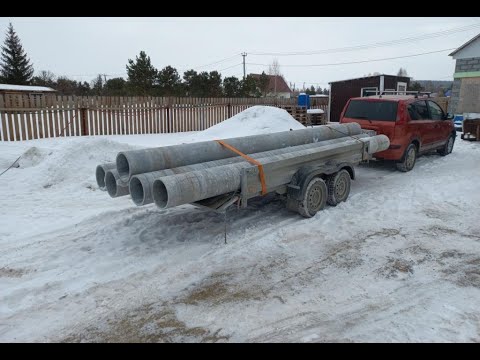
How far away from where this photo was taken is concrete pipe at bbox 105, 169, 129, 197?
4.93 metres

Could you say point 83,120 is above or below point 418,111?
below

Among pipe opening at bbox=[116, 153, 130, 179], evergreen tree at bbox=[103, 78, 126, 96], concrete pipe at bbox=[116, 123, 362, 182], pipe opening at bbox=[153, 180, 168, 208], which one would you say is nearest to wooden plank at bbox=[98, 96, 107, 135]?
concrete pipe at bbox=[116, 123, 362, 182]

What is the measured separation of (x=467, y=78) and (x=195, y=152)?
57.0 feet

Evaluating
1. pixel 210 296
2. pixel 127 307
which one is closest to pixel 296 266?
pixel 210 296

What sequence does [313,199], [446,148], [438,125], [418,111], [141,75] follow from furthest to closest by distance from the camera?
[141,75]
[446,148]
[438,125]
[418,111]
[313,199]

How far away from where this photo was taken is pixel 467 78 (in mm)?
17703

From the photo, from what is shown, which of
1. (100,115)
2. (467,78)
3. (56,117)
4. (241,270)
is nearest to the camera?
(241,270)

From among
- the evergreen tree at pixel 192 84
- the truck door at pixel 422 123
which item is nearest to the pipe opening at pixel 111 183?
the truck door at pixel 422 123

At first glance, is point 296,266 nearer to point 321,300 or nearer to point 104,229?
point 321,300

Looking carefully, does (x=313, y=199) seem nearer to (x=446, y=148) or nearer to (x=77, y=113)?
(x=446, y=148)

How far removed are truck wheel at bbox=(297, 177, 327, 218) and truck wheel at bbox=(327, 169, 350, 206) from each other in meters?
0.24

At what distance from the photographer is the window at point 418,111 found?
9.16 m

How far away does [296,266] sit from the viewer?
4520 mm

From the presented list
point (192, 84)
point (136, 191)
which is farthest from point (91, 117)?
point (192, 84)
